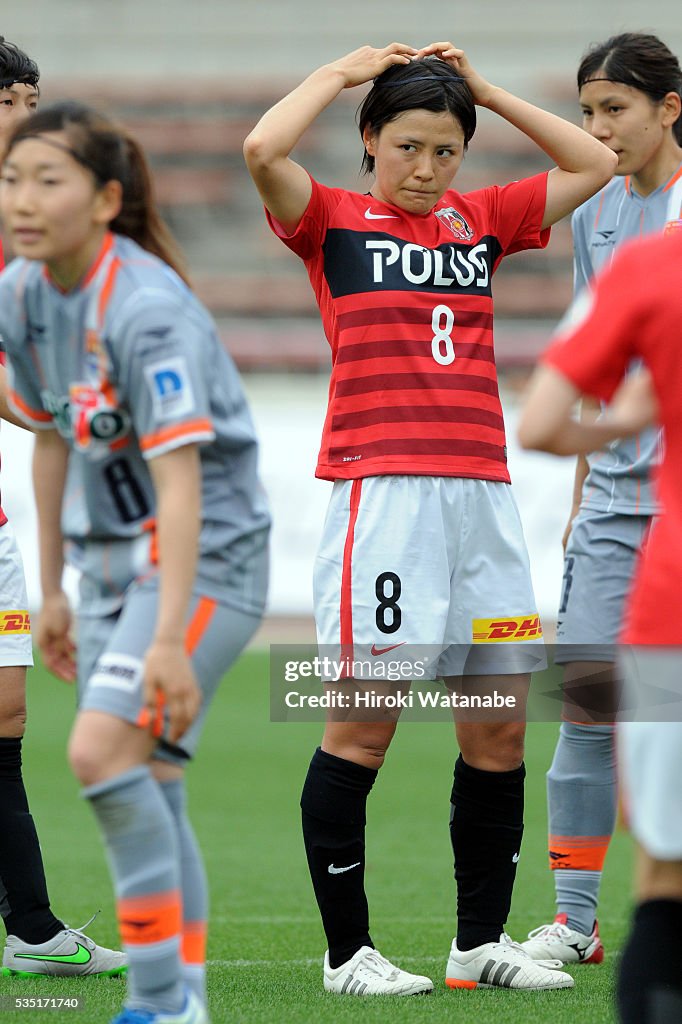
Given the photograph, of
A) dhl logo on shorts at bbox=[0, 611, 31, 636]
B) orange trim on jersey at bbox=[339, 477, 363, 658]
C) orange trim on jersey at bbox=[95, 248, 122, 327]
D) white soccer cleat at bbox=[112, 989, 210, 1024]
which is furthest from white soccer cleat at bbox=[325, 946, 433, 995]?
orange trim on jersey at bbox=[95, 248, 122, 327]

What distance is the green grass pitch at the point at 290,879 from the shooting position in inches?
149

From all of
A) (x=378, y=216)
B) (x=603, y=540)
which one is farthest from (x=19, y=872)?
(x=378, y=216)

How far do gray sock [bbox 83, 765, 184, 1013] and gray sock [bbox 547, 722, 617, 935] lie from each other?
187 centimetres

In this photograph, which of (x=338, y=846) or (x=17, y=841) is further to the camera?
(x=17, y=841)

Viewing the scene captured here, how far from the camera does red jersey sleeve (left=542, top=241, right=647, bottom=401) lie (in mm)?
2375

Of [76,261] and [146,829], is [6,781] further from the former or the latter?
[76,261]

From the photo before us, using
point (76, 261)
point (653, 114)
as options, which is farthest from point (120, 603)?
point (653, 114)

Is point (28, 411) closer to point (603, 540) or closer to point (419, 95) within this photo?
point (419, 95)

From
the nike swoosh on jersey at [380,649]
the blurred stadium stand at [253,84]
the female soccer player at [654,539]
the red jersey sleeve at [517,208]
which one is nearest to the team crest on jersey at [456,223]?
the red jersey sleeve at [517,208]

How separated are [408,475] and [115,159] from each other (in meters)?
1.27

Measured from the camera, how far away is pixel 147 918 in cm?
281

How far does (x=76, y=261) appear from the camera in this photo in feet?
9.55

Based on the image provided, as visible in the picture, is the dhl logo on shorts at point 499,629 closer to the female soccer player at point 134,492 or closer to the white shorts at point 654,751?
the female soccer player at point 134,492

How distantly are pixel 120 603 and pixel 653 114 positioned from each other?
2.30 metres
